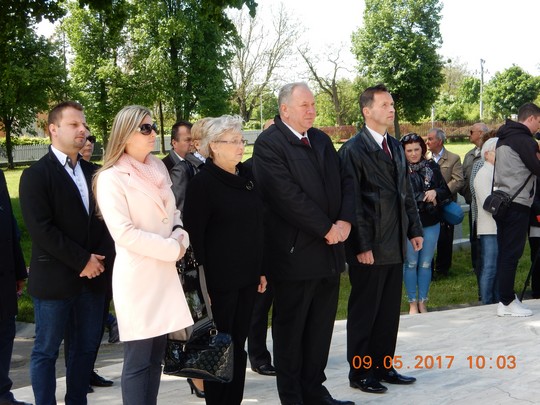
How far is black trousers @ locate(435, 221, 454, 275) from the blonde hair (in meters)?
7.78

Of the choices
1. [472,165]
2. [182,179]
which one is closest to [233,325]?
[182,179]

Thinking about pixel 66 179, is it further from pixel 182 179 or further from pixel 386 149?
pixel 386 149

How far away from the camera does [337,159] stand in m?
5.62

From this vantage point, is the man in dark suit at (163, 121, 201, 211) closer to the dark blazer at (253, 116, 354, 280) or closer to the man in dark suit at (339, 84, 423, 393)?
the dark blazer at (253, 116, 354, 280)

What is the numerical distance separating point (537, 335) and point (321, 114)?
3295 inches

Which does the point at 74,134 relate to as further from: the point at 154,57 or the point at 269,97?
the point at 269,97

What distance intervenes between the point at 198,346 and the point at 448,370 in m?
2.60

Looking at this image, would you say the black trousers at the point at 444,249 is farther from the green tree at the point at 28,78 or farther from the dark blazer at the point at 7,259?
the green tree at the point at 28,78

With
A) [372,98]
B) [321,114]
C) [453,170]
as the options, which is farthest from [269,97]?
[372,98]

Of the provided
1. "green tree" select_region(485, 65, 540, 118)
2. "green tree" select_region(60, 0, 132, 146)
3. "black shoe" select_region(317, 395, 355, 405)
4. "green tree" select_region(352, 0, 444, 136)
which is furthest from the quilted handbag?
"green tree" select_region(485, 65, 540, 118)

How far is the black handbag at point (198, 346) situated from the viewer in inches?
182

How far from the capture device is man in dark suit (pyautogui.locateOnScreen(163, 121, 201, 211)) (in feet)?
21.6

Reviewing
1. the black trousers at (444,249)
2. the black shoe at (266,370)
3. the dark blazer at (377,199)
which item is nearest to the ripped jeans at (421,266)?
the black trousers at (444,249)

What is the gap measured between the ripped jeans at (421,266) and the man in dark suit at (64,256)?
15.0ft
